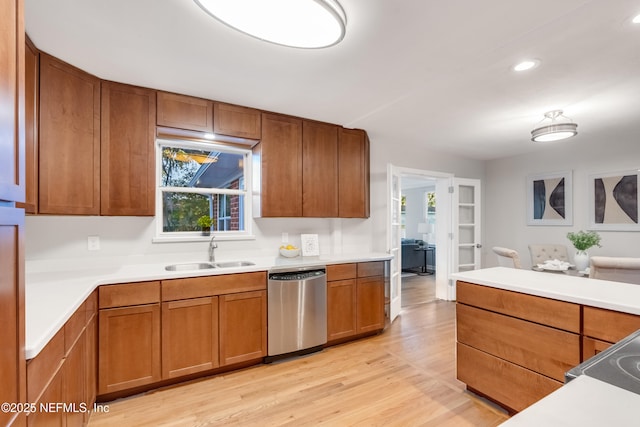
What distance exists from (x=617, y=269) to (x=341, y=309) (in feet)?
7.90

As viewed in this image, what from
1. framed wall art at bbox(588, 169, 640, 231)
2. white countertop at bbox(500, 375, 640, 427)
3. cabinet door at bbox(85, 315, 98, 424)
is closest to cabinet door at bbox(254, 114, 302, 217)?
cabinet door at bbox(85, 315, 98, 424)

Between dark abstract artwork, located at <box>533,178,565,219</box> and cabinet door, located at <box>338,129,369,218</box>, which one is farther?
dark abstract artwork, located at <box>533,178,565,219</box>

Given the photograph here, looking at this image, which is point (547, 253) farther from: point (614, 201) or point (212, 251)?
point (212, 251)

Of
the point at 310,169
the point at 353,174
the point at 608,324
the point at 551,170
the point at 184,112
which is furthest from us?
the point at 551,170

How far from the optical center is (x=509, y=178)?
17.2ft

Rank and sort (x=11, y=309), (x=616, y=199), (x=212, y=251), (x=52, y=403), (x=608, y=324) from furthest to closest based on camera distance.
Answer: (x=616, y=199)
(x=212, y=251)
(x=608, y=324)
(x=52, y=403)
(x=11, y=309)

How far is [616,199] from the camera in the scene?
4.03 m

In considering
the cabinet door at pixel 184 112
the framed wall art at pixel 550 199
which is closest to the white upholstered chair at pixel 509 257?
the framed wall art at pixel 550 199

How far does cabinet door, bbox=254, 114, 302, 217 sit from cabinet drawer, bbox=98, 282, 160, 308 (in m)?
1.20

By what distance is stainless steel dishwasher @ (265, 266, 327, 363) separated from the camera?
274 cm

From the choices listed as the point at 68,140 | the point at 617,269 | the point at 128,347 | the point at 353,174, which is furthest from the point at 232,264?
the point at 617,269

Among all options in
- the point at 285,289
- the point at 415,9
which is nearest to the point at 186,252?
the point at 285,289

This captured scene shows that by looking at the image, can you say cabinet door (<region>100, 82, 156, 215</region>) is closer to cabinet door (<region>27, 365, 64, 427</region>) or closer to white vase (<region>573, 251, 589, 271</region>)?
cabinet door (<region>27, 365, 64, 427</region>)

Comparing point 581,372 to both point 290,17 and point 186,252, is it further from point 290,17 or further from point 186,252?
point 186,252
